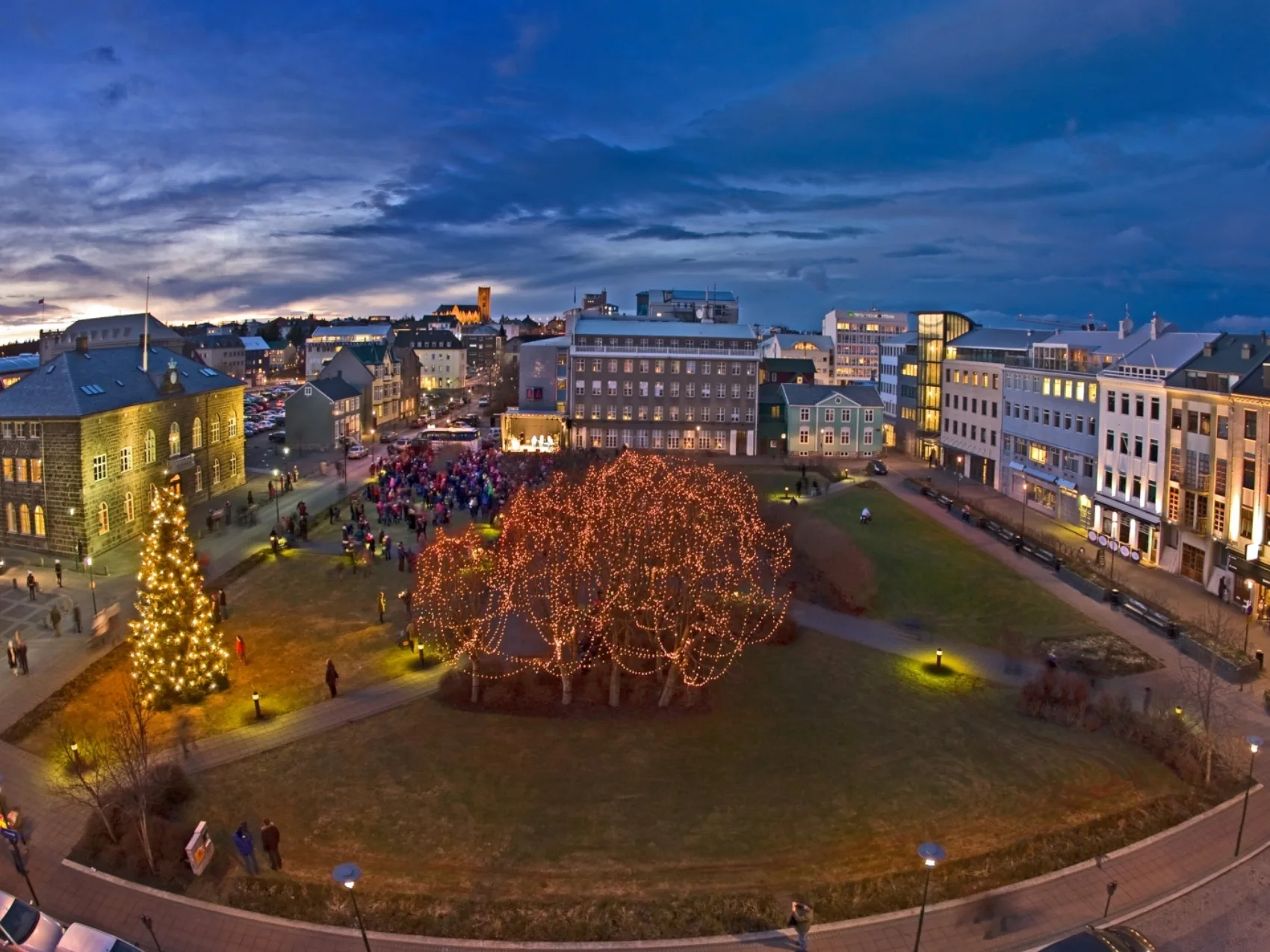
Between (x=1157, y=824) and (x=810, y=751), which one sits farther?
(x=810, y=751)

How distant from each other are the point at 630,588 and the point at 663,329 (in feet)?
181

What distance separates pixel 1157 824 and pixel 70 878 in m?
22.2

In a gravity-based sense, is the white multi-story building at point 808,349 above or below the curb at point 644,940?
above

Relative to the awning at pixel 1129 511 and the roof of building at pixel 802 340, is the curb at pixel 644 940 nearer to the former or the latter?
the awning at pixel 1129 511

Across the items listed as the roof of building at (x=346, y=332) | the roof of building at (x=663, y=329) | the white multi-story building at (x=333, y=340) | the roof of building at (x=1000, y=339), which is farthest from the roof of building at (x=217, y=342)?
the roof of building at (x=1000, y=339)

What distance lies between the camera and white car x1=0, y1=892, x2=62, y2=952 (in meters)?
14.1

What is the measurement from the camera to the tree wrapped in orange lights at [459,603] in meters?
24.9

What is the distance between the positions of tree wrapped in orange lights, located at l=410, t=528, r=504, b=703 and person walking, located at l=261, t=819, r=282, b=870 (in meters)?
7.65

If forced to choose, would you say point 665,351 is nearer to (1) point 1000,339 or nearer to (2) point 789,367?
(2) point 789,367

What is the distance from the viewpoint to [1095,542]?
45438 mm

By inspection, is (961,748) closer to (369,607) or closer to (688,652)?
(688,652)

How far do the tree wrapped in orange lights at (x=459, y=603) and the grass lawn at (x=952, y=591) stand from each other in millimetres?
16246

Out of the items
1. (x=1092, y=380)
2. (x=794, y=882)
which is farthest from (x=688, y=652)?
(x=1092, y=380)

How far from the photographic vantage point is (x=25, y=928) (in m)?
14.3
